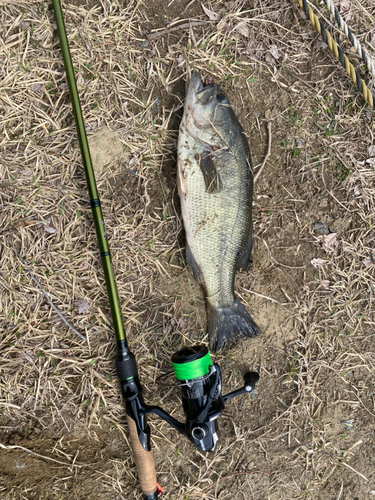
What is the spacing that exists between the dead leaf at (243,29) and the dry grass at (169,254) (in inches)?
1.9

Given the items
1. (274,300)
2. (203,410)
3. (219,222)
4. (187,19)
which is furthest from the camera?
(274,300)

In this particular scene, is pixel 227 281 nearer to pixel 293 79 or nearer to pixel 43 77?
pixel 293 79

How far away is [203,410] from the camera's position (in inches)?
95.3

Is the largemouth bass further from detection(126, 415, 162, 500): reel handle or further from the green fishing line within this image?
detection(126, 415, 162, 500): reel handle

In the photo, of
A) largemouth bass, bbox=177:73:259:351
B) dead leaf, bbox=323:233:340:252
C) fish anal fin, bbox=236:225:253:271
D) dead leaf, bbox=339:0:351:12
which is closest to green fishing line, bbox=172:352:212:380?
largemouth bass, bbox=177:73:259:351

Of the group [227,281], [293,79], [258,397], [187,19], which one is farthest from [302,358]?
[187,19]

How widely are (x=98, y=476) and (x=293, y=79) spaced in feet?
11.4

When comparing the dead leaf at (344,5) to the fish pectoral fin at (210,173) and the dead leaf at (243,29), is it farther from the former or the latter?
the fish pectoral fin at (210,173)

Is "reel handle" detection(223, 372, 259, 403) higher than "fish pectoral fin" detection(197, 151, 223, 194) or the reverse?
the reverse

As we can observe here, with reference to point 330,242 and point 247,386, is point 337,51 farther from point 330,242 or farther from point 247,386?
point 247,386

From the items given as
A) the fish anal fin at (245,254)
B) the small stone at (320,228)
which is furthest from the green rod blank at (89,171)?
the small stone at (320,228)

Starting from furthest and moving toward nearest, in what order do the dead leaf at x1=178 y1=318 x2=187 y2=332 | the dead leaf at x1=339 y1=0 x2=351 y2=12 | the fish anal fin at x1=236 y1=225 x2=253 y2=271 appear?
the dead leaf at x1=339 y1=0 x2=351 y2=12 → the dead leaf at x1=178 y1=318 x2=187 y2=332 → the fish anal fin at x1=236 y1=225 x2=253 y2=271

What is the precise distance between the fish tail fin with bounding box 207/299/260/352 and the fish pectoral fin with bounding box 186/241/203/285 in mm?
226

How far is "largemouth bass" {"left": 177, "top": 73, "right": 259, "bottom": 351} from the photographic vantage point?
2645 millimetres
